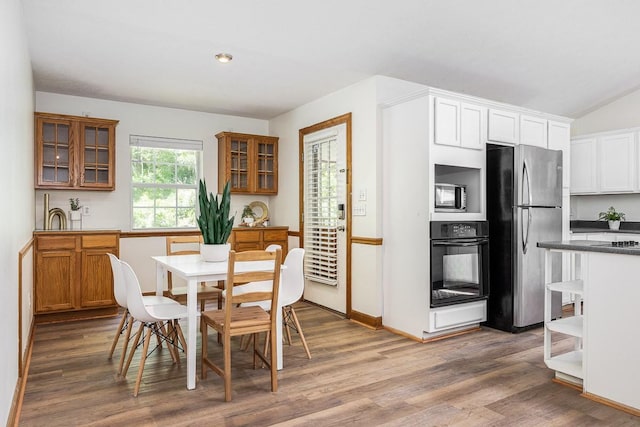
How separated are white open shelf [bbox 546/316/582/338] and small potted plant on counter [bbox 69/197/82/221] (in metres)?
4.96

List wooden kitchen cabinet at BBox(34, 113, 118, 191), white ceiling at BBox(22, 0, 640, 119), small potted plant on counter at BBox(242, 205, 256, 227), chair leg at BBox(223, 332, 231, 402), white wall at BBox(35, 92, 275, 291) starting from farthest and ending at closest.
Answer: small potted plant on counter at BBox(242, 205, 256, 227) → white wall at BBox(35, 92, 275, 291) → wooden kitchen cabinet at BBox(34, 113, 118, 191) → white ceiling at BBox(22, 0, 640, 119) → chair leg at BBox(223, 332, 231, 402)

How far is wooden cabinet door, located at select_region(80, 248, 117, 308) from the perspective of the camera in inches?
181

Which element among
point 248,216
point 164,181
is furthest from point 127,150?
point 248,216

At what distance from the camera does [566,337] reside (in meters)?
3.94

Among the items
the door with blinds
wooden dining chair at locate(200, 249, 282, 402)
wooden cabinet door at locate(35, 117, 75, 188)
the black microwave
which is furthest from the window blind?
wooden cabinet door at locate(35, 117, 75, 188)

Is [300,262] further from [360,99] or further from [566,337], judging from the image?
[566,337]

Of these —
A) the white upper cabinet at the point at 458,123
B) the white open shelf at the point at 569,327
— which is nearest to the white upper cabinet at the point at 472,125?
the white upper cabinet at the point at 458,123

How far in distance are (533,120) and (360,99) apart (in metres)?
1.83

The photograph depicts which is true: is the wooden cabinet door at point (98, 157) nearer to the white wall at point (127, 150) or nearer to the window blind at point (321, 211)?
the white wall at point (127, 150)

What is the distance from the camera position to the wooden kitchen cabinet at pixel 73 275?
4406 mm

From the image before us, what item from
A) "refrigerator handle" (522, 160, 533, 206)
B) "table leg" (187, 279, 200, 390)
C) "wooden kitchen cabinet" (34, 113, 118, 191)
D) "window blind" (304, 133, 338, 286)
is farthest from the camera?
"window blind" (304, 133, 338, 286)

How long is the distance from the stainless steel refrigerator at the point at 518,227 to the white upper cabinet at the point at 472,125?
0.18 meters

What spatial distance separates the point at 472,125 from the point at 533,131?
3.01 ft

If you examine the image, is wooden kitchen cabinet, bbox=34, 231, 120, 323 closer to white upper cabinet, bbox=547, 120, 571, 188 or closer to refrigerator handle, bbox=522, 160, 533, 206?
refrigerator handle, bbox=522, 160, 533, 206
